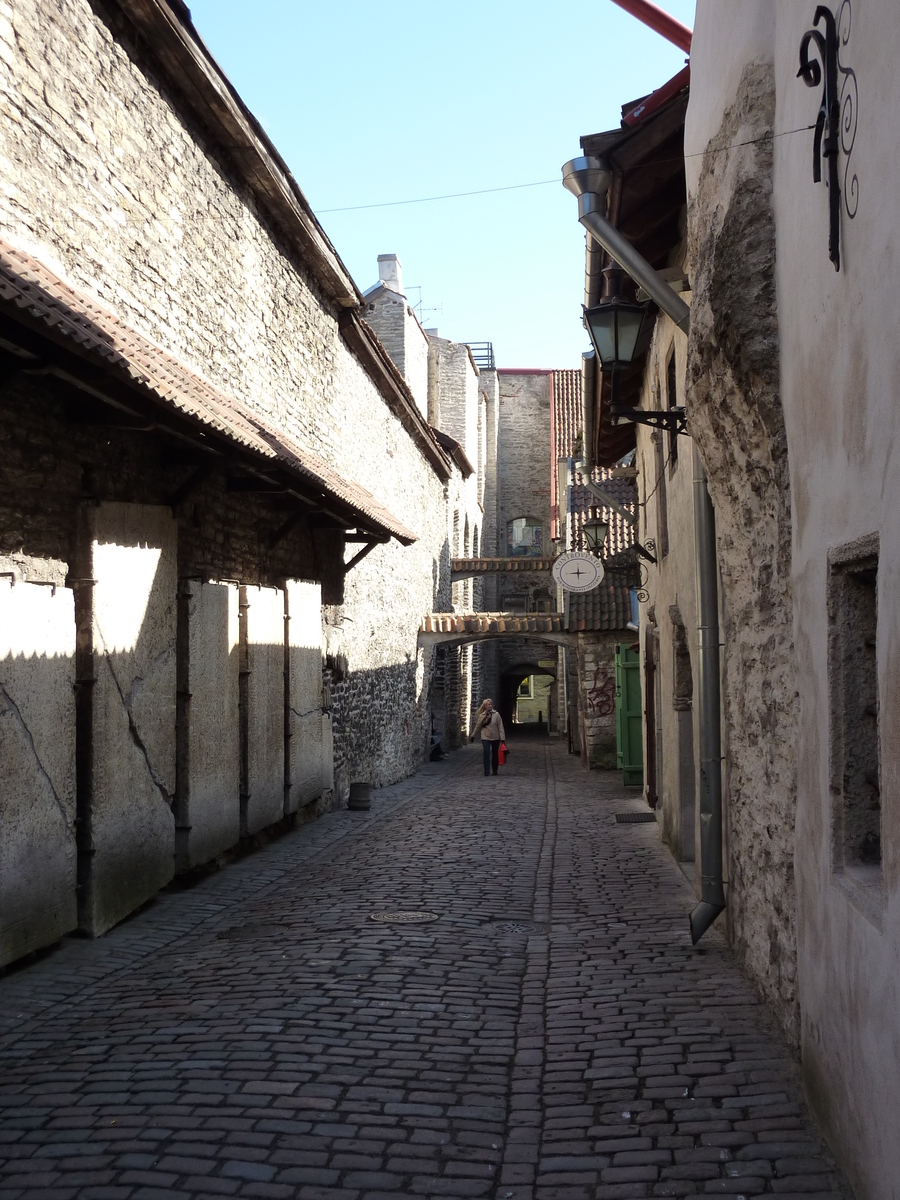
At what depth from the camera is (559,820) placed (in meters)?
13.0

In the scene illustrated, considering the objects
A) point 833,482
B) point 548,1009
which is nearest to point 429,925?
point 548,1009

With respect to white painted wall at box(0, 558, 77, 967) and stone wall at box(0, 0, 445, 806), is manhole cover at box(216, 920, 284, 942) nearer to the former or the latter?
white painted wall at box(0, 558, 77, 967)

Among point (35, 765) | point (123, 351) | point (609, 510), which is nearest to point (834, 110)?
point (123, 351)

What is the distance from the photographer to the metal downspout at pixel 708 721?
671cm

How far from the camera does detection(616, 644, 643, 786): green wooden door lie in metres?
16.5

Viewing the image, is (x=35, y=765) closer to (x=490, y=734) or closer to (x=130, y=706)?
(x=130, y=706)

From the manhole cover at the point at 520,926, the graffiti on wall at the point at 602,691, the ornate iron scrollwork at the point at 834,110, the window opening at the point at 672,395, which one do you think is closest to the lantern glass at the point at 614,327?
the window opening at the point at 672,395

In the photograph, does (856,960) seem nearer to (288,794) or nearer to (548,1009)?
(548,1009)

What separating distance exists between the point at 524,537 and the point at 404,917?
36654 millimetres

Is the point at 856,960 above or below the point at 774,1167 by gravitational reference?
above

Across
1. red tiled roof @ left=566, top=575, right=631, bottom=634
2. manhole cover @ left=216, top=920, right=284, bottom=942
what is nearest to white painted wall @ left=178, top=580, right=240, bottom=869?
manhole cover @ left=216, top=920, right=284, bottom=942

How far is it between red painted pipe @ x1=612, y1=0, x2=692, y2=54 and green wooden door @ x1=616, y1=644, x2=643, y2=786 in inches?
344

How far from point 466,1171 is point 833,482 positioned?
8.54 feet

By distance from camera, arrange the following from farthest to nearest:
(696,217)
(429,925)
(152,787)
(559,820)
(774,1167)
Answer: (559,820), (152,787), (429,925), (696,217), (774,1167)
